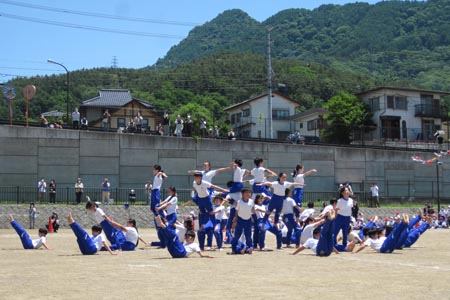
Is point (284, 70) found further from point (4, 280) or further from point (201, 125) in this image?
point (4, 280)

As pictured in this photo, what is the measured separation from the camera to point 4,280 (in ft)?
40.0

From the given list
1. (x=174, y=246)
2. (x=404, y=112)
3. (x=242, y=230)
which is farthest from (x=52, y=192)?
(x=404, y=112)

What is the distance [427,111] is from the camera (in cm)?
7512

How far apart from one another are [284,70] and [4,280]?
361 ft

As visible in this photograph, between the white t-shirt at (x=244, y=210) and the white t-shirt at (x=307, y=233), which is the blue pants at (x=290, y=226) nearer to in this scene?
the white t-shirt at (x=307, y=233)

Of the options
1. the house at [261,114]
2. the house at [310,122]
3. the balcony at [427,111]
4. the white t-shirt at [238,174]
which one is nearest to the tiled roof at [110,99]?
the house at [261,114]

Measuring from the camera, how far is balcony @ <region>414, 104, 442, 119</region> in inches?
2936

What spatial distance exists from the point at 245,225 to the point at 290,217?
2.79 meters

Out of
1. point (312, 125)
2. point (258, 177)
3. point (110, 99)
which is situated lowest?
point (258, 177)

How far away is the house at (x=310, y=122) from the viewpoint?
8081 centimetres

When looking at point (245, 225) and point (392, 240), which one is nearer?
point (245, 225)

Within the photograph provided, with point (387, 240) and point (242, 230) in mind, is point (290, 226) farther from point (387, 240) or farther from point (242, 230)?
point (387, 240)

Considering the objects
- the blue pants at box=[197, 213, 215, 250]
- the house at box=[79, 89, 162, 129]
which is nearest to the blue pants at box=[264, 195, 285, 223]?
the blue pants at box=[197, 213, 215, 250]

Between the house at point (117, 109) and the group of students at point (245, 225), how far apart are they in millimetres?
47136
